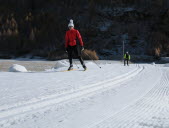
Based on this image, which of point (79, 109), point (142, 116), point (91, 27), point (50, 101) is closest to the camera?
point (142, 116)

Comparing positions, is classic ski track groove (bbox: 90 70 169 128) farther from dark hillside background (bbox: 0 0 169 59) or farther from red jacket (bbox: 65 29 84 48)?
dark hillside background (bbox: 0 0 169 59)

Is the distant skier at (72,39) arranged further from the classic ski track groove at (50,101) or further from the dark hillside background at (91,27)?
the dark hillside background at (91,27)

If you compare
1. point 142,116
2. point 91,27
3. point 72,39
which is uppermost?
point 91,27

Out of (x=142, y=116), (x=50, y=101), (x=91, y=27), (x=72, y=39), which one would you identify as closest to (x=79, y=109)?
(x=50, y=101)

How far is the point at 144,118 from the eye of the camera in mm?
2615

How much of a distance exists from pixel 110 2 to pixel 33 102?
44.1m

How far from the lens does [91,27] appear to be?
42031 mm

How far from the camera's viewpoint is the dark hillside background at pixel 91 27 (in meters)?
37.7

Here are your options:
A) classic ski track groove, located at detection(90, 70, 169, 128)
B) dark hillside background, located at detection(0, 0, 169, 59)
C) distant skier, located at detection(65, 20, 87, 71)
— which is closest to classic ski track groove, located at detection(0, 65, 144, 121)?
classic ski track groove, located at detection(90, 70, 169, 128)

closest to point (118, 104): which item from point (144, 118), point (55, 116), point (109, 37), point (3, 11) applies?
point (144, 118)

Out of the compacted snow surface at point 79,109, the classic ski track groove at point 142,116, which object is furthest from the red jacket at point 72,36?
the classic ski track groove at point 142,116

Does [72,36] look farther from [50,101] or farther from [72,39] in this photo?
[50,101]

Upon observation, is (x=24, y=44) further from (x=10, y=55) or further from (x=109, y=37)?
(x=109, y=37)

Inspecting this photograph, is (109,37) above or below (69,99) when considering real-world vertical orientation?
above
